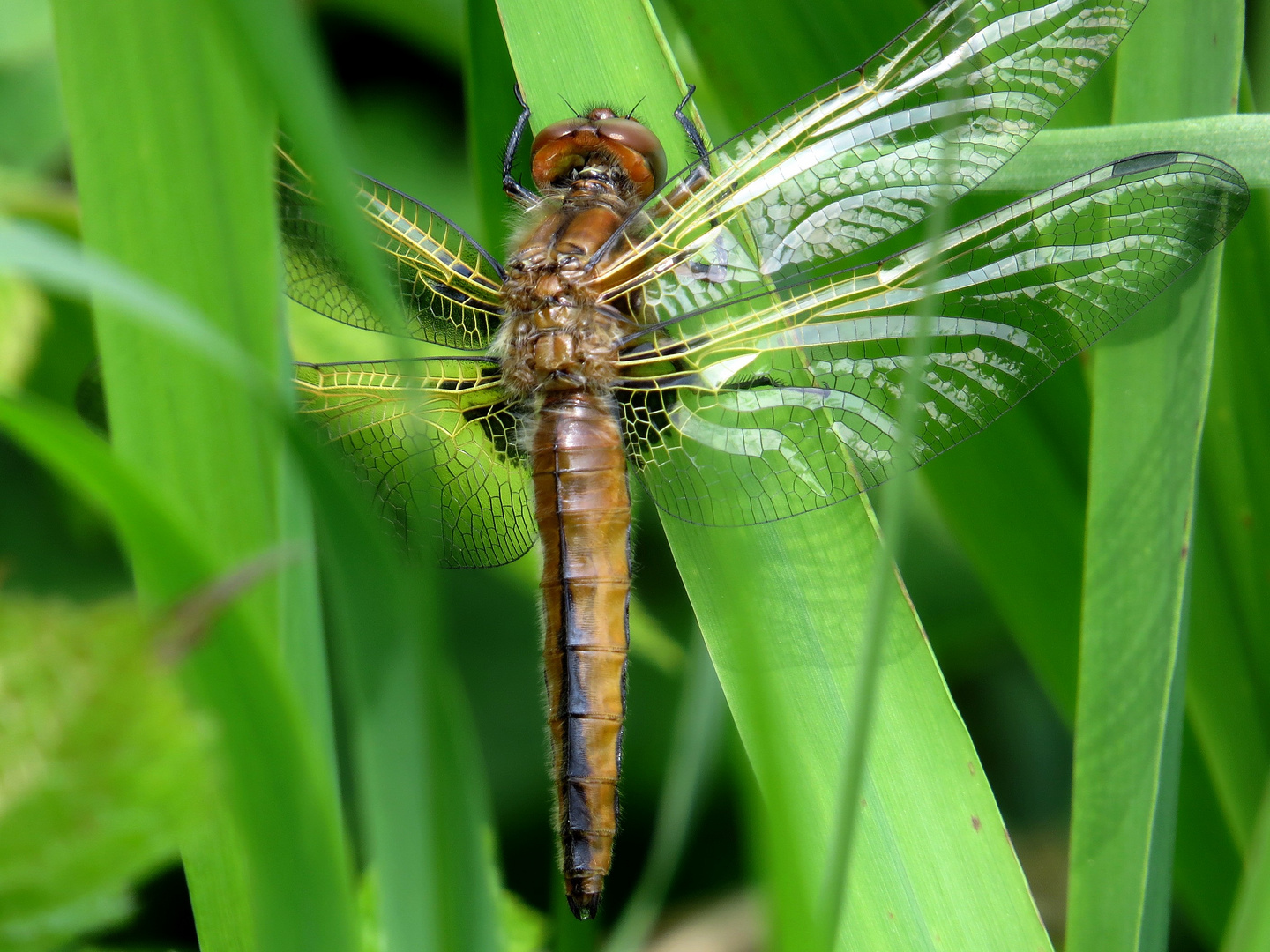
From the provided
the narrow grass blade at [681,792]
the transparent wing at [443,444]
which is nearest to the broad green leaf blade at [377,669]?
the narrow grass blade at [681,792]

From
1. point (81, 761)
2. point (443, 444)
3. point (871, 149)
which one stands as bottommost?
point (81, 761)

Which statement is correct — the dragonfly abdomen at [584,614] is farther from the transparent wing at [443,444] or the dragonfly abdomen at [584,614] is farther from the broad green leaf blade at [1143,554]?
the broad green leaf blade at [1143,554]

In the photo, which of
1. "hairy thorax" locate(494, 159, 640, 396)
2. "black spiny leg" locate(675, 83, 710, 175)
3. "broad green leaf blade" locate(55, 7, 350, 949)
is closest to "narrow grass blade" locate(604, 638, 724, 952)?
"broad green leaf blade" locate(55, 7, 350, 949)

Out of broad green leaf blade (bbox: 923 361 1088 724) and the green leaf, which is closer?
the green leaf

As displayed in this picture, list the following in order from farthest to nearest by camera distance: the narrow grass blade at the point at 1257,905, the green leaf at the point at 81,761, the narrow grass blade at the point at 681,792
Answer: the narrow grass blade at the point at 681,792, the narrow grass blade at the point at 1257,905, the green leaf at the point at 81,761

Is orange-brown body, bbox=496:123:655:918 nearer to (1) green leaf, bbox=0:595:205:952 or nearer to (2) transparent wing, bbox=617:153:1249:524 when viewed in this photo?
(2) transparent wing, bbox=617:153:1249:524

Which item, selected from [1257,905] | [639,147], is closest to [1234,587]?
[1257,905]

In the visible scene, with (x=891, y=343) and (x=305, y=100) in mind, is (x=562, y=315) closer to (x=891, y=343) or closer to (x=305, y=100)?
(x=891, y=343)
